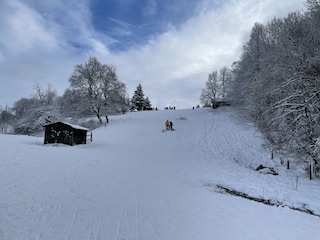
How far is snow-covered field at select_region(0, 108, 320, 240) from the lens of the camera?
6367mm

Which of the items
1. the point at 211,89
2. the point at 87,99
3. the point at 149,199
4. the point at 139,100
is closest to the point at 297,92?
the point at 149,199

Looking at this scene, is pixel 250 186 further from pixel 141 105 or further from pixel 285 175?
pixel 141 105

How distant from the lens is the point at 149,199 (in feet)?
29.9

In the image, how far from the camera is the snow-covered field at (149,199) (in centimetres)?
637

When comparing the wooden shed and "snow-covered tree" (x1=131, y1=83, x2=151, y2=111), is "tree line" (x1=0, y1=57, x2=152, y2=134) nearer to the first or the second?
the wooden shed

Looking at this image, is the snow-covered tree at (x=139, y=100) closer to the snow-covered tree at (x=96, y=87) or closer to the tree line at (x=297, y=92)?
the snow-covered tree at (x=96, y=87)

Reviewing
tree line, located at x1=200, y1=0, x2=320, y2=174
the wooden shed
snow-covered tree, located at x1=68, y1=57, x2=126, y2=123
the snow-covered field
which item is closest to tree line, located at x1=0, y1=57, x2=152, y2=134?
snow-covered tree, located at x1=68, y1=57, x2=126, y2=123

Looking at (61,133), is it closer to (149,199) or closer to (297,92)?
(149,199)

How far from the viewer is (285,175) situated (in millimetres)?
14000

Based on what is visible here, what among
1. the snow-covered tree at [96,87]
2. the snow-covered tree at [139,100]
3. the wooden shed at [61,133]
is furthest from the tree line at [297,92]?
the snow-covered tree at [139,100]

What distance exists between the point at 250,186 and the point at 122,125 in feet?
96.3

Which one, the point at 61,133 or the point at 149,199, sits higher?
Result: the point at 61,133

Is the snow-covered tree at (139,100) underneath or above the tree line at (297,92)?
above

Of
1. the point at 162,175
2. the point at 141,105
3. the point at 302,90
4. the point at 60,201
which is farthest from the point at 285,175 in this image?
the point at 141,105
